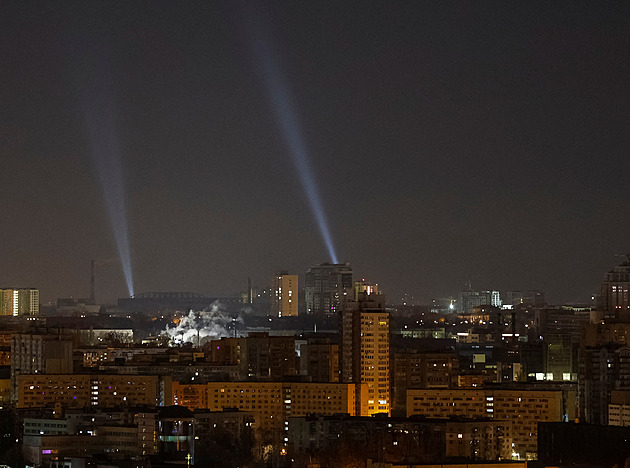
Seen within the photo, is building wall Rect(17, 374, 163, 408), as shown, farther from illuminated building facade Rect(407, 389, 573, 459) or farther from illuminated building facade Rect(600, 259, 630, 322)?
illuminated building facade Rect(600, 259, 630, 322)

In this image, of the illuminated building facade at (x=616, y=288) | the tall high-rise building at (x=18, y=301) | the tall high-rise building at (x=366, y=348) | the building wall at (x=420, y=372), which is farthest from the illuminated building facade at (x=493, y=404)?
the tall high-rise building at (x=18, y=301)

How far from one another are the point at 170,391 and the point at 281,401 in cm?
279

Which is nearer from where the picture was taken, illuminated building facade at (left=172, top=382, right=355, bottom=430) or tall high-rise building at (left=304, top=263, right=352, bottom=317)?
illuminated building facade at (left=172, top=382, right=355, bottom=430)

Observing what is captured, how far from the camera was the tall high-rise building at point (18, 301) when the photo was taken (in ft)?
260

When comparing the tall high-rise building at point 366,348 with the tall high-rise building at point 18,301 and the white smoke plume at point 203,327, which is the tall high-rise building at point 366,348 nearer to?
the white smoke plume at point 203,327

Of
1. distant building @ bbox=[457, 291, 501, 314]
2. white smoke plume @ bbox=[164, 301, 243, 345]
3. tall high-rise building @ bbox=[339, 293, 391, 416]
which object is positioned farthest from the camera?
distant building @ bbox=[457, 291, 501, 314]

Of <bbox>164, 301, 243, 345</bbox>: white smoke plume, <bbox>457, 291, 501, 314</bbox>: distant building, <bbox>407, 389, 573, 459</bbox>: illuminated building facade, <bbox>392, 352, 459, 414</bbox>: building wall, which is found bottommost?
<bbox>407, 389, 573, 459</bbox>: illuminated building facade

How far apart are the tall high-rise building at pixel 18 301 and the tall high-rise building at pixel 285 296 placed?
9661mm

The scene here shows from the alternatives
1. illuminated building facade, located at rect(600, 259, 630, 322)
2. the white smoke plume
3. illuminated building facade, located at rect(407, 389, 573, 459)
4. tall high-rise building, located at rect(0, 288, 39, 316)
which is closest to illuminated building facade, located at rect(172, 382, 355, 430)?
illuminated building facade, located at rect(407, 389, 573, 459)

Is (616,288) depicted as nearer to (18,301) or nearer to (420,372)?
(420,372)

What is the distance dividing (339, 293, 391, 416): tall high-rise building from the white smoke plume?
25.1 meters

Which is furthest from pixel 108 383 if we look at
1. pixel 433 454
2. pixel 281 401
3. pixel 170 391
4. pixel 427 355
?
pixel 433 454

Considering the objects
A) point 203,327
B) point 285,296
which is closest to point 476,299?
point 285,296

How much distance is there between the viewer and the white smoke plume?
6756 cm
